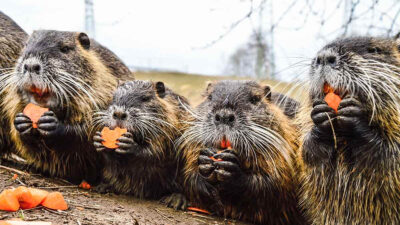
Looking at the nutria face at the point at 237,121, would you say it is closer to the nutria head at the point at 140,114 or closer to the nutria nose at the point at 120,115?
the nutria head at the point at 140,114

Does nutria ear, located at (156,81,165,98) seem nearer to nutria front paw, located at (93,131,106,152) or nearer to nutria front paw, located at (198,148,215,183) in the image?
nutria front paw, located at (93,131,106,152)

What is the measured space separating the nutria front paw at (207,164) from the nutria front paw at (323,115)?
847mm

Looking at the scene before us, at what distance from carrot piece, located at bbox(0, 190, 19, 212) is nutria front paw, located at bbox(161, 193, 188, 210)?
1.36 m

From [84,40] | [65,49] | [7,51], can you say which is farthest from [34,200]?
[7,51]

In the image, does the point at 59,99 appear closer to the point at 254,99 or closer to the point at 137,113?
the point at 137,113

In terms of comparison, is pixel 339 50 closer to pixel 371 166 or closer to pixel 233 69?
pixel 371 166

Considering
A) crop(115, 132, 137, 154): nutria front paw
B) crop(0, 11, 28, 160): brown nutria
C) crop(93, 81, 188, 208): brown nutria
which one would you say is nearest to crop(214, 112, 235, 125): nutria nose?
crop(93, 81, 188, 208): brown nutria

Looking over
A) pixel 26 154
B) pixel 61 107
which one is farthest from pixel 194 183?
pixel 26 154

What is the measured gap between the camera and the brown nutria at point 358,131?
8.79ft

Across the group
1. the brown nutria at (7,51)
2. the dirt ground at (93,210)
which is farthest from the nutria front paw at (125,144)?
the brown nutria at (7,51)

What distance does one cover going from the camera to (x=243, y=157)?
3316 millimetres

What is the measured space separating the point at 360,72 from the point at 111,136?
192 cm

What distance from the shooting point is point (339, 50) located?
9.24 ft

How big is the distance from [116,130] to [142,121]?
0.23 metres
